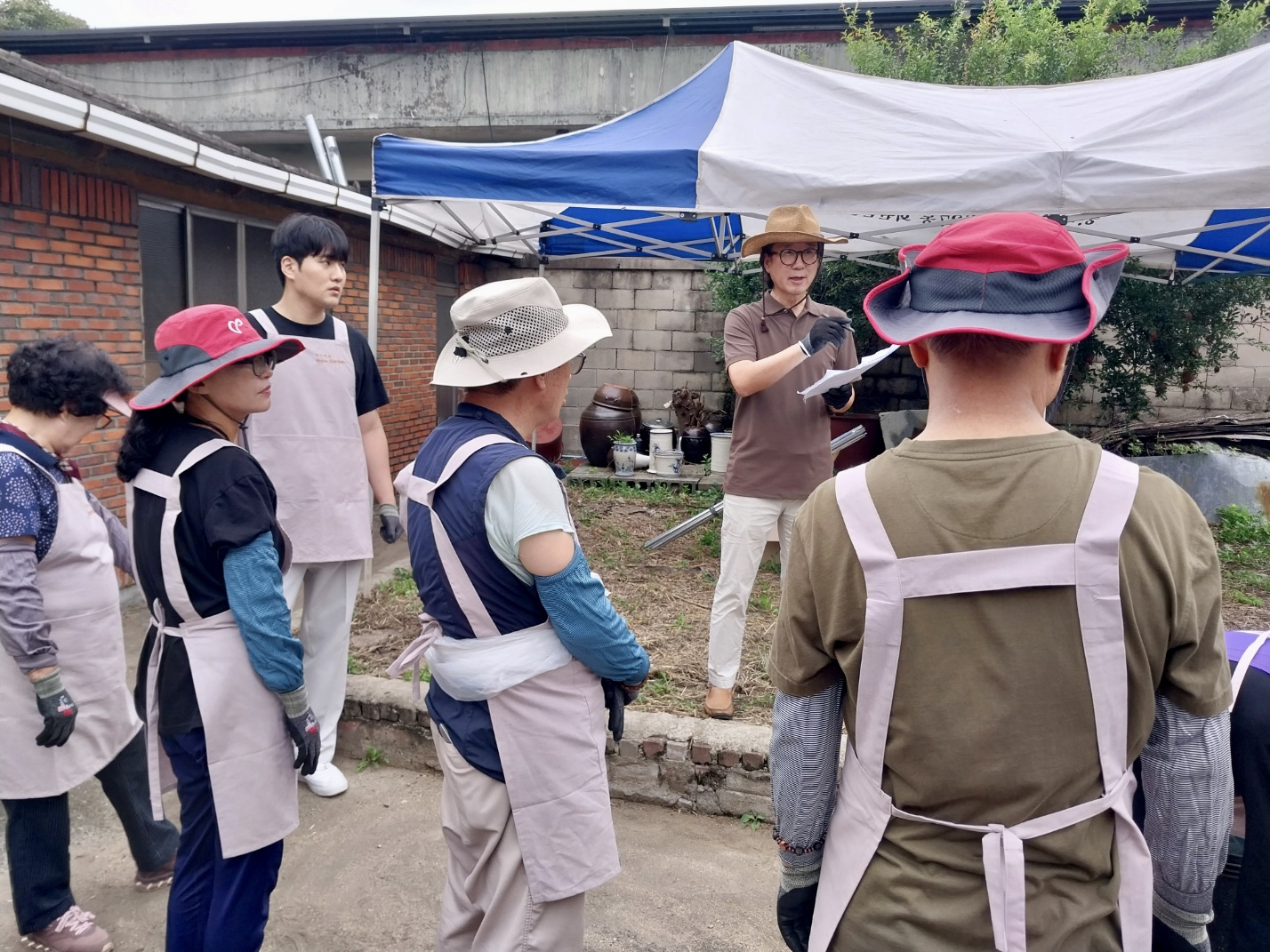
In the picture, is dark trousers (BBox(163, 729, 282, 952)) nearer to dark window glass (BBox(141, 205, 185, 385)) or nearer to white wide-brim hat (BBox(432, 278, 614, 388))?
white wide-brim hat (BBox(432, 278, 614, 388))

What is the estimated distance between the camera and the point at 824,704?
4.22 feet

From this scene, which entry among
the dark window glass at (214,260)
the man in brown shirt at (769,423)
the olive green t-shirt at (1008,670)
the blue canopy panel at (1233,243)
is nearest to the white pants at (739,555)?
the man in brown shirt at (769,423)

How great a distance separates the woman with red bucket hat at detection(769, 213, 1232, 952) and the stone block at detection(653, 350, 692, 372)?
28.1 ft

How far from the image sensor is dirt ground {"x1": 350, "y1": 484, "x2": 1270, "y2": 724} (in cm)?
384

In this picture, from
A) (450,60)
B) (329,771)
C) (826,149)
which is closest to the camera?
(329,771)

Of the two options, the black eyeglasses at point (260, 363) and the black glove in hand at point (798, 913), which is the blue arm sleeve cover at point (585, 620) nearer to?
the black glove in hand at point (798, 913)

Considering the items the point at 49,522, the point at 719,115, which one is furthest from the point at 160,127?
the point at 49,522

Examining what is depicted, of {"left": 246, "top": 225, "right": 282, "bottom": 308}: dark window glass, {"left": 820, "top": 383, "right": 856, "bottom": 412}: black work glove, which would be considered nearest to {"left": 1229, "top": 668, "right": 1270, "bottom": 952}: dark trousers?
{"left": 820, "top": 383, "right": 856, "bottom": 412}: black work glove

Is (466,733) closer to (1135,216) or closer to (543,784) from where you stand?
(543,784)

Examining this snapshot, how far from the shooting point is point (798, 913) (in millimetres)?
1358

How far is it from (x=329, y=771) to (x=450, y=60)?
9.86 meters

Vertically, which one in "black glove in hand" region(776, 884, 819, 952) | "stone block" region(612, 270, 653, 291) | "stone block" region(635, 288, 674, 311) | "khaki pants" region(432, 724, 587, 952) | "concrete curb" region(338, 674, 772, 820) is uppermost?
"stone block" region(612, 270, 653, 291)

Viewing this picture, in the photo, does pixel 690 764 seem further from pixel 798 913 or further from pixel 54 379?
pixel 54 379

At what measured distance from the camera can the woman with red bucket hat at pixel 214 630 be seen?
1.83 meters
